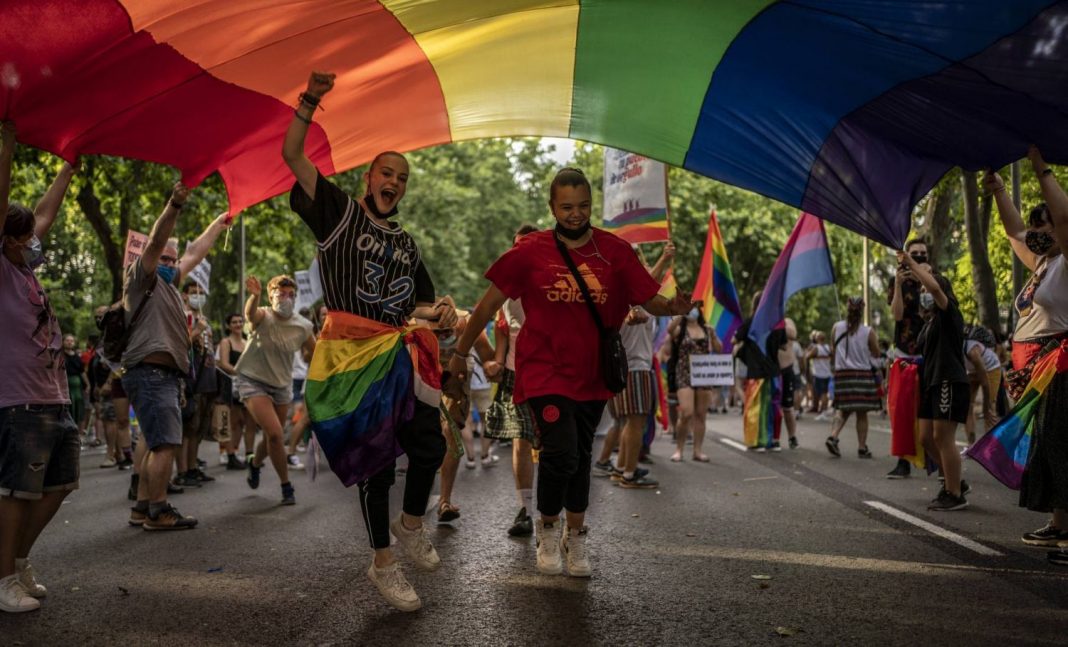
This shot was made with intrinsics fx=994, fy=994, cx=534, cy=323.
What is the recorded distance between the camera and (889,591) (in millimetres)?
4773

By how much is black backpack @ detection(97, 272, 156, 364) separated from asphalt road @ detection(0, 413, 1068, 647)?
1280 mm

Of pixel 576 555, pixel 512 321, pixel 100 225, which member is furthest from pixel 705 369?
pixel 100 225

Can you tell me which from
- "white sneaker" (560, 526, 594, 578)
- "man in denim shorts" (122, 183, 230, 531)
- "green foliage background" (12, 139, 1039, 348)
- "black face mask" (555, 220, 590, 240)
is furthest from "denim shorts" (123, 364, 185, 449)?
"green foliage background" (12, 139, 1039, 348)

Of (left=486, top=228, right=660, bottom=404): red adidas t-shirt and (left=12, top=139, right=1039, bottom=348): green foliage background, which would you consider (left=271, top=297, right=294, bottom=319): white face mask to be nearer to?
(left=486, top=228, right=660, bottom=404): red adidas t-shirt

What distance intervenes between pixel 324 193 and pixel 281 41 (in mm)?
1180

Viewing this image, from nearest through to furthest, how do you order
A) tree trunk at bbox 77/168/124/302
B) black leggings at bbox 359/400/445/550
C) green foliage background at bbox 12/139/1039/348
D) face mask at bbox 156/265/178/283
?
black leggings at bbox 359/400/445/550 < face mask at bbox 156/265/178/283 < tree trunk at bbox 77/168/124/302 < green foliage background at bbox 12/139/1039/348

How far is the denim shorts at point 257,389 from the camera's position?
8.59 metres

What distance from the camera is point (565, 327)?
16.6 ft

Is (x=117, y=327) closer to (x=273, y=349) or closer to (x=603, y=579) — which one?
(x=273, y=349)

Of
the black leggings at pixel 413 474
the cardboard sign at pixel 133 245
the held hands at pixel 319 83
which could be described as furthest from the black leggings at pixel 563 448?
the cardboard sign at pixel 133 245

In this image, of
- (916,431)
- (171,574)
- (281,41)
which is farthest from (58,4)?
(916,431)

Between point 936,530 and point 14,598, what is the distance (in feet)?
17.8

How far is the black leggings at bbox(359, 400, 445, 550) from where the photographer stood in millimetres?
4523

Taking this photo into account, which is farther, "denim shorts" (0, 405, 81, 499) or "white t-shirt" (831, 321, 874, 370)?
"white t-shirt" (831, 321, 874, 370)
